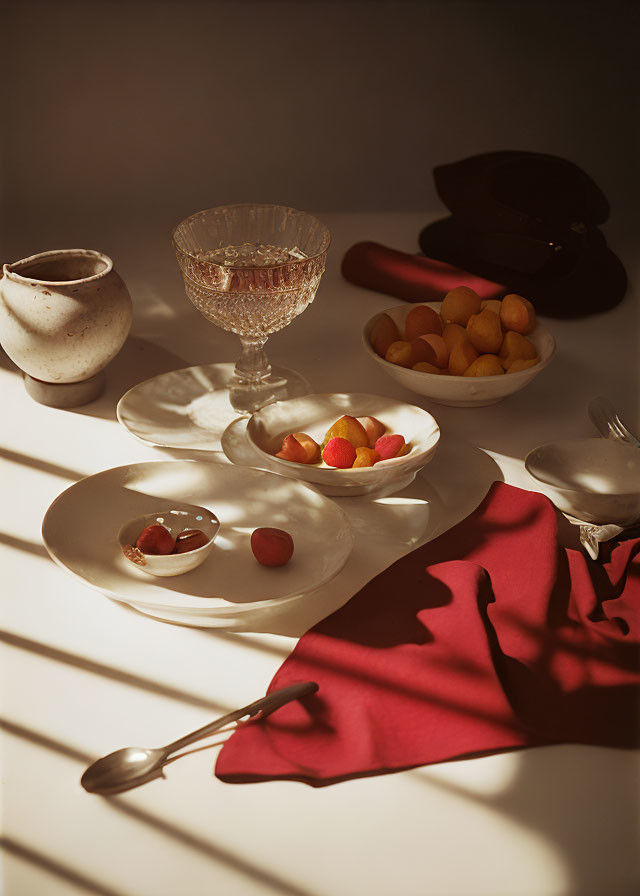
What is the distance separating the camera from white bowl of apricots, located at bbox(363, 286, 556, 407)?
4.26ft

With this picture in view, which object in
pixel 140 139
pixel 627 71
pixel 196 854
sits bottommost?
pixel 196 854

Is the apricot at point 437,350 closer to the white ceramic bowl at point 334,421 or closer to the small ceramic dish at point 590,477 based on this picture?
the white ceramic bowl at point 334,421

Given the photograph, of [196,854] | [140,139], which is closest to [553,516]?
[196,854]

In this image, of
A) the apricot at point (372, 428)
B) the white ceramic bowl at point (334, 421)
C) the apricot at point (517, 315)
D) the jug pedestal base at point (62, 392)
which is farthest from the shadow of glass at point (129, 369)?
the apricot at point (517, 315)

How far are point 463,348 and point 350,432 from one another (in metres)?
0.28

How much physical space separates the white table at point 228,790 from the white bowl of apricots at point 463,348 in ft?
0.48

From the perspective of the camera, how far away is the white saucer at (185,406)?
1271 mm

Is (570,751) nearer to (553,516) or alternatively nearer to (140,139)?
(553,516)

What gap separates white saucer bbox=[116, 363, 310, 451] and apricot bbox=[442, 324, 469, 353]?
8.7 inches

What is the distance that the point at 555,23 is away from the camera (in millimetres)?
2324

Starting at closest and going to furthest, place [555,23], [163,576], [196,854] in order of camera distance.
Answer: [196,854] < [163,576] < [555,23]

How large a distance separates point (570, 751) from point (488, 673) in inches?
3.7

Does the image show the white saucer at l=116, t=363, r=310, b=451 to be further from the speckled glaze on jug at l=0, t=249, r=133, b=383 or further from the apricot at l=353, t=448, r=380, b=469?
the apricot at l=353, t=448, r=380, b=469

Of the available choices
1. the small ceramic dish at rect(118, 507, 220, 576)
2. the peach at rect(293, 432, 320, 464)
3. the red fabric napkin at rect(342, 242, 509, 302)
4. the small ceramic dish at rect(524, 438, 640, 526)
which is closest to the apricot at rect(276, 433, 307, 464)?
the peach at rect(293, 432, 320, 464)
